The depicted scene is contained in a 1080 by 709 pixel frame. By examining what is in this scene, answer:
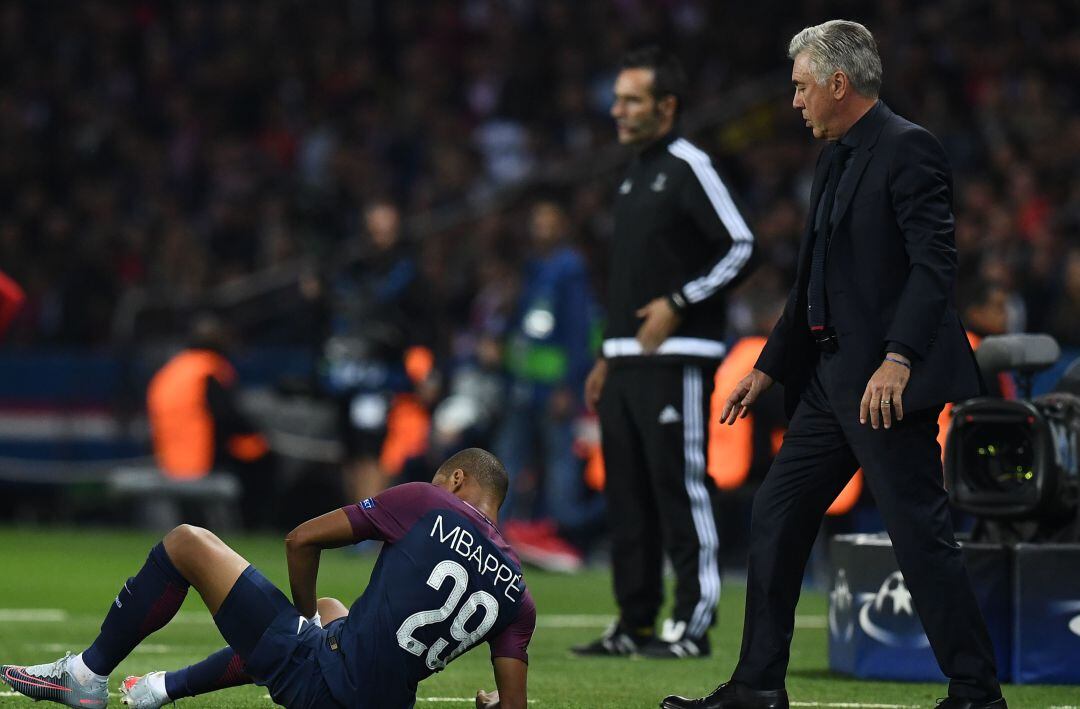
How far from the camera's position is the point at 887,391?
5.29m

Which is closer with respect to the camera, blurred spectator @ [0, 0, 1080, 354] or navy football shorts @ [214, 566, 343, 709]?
navy football shorts @ [214, 566, 343, 709]

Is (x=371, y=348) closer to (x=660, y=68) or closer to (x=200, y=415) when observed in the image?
(x=200, y=415)

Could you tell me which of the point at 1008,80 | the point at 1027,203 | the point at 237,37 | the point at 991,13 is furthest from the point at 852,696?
the point at 237,37

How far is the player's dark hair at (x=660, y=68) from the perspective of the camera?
7773 mm

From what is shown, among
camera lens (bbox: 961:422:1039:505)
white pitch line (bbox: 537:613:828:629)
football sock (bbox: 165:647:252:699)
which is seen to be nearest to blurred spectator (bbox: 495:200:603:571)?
white pitch line (bbox: 537:613:828:629)

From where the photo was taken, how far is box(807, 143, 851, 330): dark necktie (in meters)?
5.63

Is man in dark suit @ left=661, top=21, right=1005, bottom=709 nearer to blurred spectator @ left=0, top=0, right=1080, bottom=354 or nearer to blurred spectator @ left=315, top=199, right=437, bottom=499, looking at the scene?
blurred spectator @ left=315, top=199, right=437, bottom=499

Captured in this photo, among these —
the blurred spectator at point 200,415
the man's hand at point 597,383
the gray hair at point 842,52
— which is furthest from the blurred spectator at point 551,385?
the gray hair at point 842,52

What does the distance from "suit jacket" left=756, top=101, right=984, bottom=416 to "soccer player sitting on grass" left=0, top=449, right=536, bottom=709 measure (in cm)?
115

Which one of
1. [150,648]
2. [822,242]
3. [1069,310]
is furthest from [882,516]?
[1069,310]

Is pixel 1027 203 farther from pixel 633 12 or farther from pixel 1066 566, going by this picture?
pixel 1066 566

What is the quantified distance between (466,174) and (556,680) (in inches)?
474

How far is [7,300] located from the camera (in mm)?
8938

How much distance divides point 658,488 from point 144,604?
9.10ft
